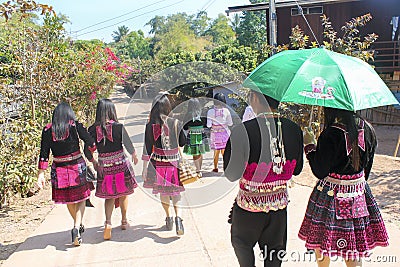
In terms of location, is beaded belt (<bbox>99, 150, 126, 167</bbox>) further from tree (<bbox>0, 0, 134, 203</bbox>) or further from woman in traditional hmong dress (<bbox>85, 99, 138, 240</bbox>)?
tree (<bbox>0, 0, 134, 203</bbox>)

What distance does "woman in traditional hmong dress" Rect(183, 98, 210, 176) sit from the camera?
6082 millimetres

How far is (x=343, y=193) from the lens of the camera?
269 centimetres

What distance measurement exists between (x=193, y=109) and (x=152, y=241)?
2.51 metres

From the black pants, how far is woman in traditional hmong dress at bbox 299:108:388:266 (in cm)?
24

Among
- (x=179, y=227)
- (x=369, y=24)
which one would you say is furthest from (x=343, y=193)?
(x=369, y=24)

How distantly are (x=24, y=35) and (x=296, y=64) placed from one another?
4.67 metres

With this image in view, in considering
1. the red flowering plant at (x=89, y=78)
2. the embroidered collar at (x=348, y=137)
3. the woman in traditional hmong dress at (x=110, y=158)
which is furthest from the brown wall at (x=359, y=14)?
the embroidered collar at (x=348, y=137)

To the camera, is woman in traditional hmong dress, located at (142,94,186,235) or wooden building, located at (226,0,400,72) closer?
woman in traditional hmong dress, located at (142,94,186,235)

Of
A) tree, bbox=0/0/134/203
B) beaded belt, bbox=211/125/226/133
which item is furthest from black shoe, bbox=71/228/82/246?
beaded belt, bbox=211/125/226/133

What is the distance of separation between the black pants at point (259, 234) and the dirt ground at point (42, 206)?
2317mm

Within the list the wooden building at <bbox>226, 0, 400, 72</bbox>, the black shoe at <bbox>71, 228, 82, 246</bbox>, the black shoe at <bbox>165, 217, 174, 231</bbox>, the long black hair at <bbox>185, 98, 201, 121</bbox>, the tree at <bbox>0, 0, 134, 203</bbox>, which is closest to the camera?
the black shoe at <bbox>71, 228, 82, 246</bbox>

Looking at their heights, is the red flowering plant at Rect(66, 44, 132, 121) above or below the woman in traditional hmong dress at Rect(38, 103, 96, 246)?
above

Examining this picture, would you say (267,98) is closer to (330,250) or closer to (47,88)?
(330,250)

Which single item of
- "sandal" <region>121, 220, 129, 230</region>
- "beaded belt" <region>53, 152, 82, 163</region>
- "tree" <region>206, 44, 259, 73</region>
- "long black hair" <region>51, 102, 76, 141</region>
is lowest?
"sandal" <region>121, 220, 129, 230</region>
